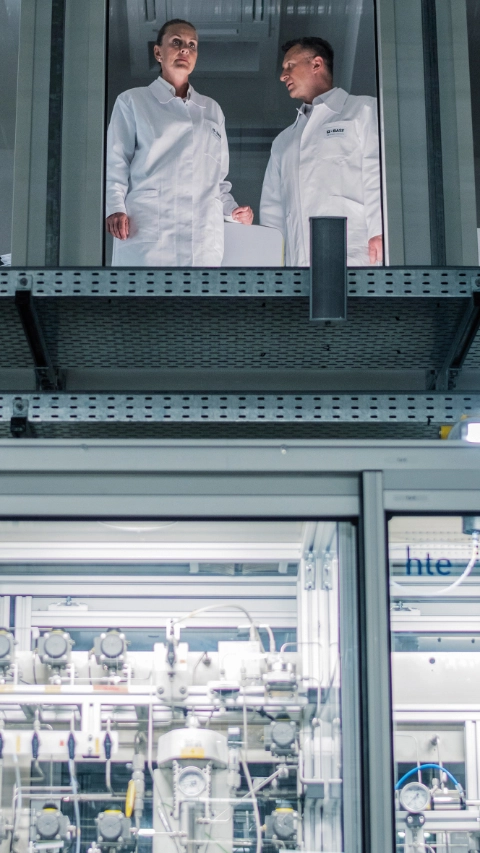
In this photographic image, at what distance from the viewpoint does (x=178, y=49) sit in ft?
8.51

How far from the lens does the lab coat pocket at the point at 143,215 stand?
2494 millimetres

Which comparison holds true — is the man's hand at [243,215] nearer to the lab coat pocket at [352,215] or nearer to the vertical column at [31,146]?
the lab coat pocket at [352,215]

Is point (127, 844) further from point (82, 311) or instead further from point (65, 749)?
point (82, 311)

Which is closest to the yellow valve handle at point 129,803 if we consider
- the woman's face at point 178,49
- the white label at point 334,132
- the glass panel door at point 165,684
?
the glass panel door at point 165,684

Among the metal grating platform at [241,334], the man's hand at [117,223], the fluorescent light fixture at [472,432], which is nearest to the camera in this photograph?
the fluorescent light fixture at [472,432]

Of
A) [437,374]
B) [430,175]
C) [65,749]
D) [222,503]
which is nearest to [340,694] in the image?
[222,503]

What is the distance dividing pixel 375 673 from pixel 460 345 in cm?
91

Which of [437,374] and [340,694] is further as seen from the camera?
[437,374]

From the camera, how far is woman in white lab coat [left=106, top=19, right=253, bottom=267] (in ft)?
8.15

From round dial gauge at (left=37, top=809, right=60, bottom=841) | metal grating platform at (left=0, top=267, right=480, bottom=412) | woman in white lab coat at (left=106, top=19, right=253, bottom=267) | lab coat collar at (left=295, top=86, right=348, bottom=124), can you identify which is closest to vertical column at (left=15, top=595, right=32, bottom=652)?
round dial gauge at (left=37, top=809, right=60, bottom=841)

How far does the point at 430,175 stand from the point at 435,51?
336mm

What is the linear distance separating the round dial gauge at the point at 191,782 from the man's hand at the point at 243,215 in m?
1.48

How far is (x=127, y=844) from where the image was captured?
185 centimetres

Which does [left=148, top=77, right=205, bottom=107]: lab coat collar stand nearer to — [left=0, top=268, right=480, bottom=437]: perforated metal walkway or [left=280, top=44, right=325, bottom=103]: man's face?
[left=280, top=44, right=325, bottom=103]: man's face
